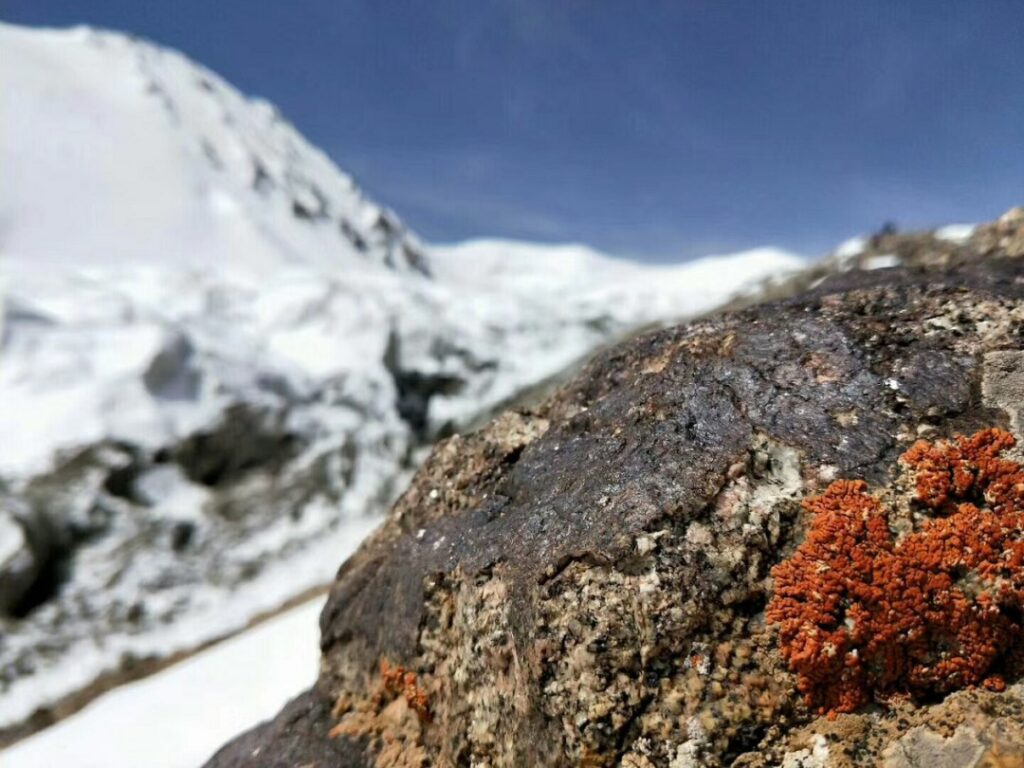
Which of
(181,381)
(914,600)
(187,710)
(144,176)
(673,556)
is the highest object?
(144,176)

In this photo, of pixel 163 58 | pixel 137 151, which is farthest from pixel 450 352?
pixel 163 58

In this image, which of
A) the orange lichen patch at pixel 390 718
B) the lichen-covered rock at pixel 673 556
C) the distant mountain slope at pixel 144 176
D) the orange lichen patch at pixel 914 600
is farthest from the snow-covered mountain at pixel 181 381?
the orange lichen patch at pixel 914 600

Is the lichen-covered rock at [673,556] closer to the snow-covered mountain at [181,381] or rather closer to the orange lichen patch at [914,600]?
the orange lichen patch at [914,600]

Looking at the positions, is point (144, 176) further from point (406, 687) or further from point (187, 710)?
point (406, 687)

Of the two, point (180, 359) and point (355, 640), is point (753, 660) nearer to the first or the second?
point (355, 640)

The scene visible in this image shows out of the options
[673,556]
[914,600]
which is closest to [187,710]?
[673,556]

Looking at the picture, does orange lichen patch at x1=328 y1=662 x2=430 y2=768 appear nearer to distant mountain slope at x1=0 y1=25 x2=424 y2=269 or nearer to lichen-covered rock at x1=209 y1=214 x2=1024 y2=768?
lichen-covered rock at x1=209 y1=214 x2=1024 y2=768
